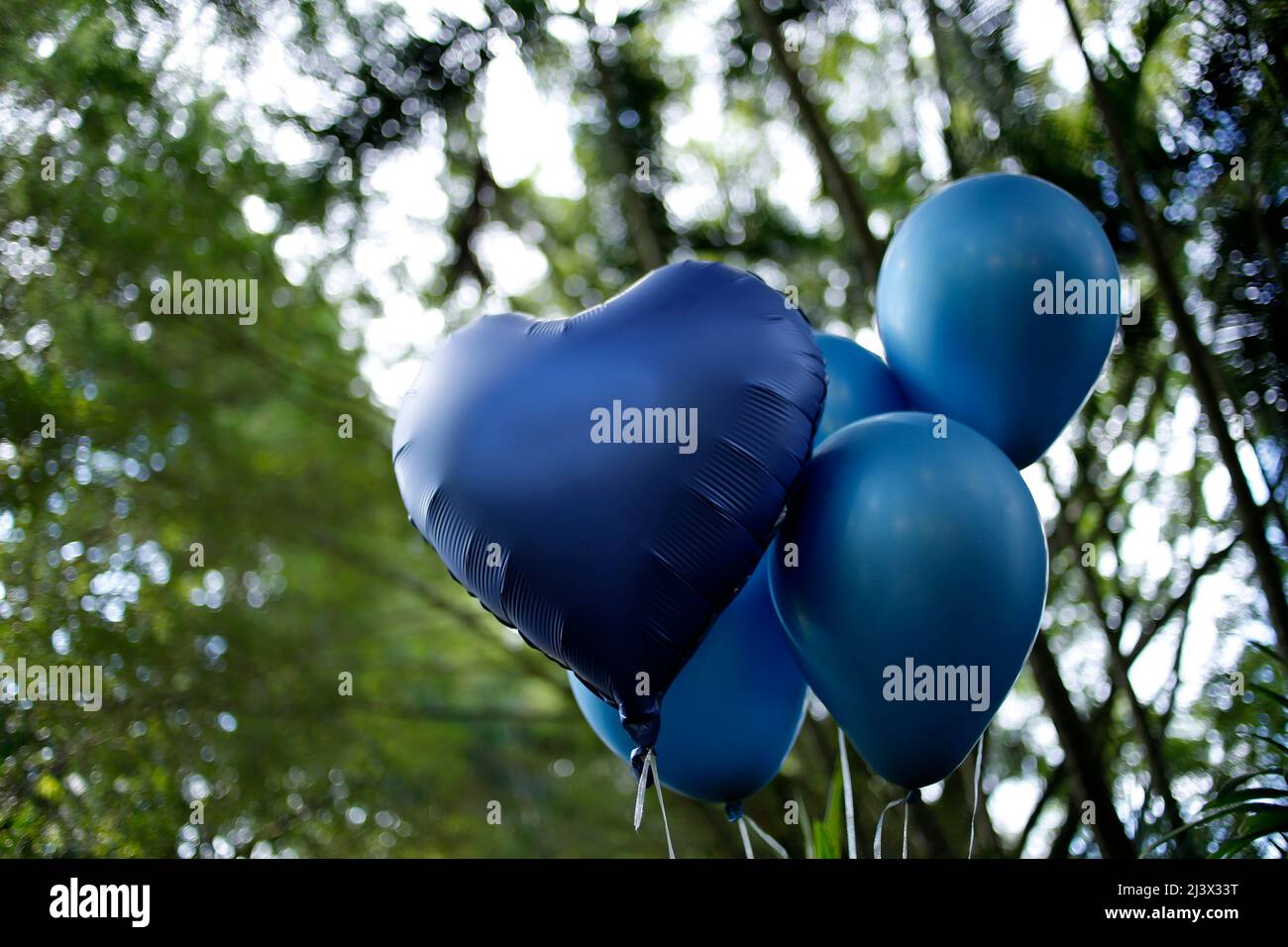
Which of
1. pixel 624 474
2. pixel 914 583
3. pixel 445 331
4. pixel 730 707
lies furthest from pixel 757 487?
pixel 445 331

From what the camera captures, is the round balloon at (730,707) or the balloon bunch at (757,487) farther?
the round balloon at (730,707)

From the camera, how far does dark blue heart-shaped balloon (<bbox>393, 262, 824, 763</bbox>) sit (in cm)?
206

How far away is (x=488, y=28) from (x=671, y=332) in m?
3.19

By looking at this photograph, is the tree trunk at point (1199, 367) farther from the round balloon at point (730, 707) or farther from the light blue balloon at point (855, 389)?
the round balloon at point (730, 707)

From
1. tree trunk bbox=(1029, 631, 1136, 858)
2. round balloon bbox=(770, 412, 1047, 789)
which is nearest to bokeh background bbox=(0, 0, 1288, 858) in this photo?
tree trunk bbox=(1029, 631, 1136, 858)

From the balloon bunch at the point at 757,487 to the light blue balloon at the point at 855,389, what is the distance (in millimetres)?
212

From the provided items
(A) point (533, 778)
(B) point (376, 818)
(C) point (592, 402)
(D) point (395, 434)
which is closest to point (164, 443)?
(B) point (376, 818)

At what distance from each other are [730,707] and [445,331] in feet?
13.5

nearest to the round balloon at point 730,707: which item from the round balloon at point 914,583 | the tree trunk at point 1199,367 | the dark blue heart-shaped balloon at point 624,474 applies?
the round balloon at point 914,583

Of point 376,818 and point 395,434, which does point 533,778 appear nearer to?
point 376,818

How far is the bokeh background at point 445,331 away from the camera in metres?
4.00

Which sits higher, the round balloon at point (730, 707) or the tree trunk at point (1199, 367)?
the tree trunk at point (1199, 367)

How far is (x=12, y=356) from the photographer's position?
14.5ft

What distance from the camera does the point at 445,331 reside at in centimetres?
624
